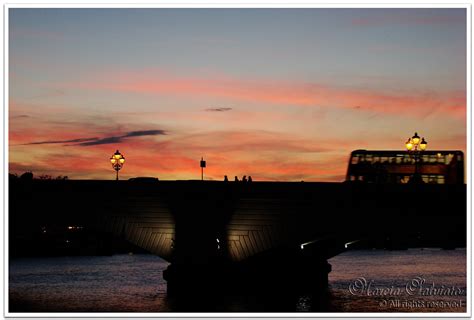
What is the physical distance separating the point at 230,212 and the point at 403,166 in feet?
39.3

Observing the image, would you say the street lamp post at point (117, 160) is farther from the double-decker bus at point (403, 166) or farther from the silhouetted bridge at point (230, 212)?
the double-decker bus at point (403, 166)

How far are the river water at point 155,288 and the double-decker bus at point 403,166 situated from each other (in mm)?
5886

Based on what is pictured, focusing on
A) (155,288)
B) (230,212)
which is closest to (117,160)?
(230,212)

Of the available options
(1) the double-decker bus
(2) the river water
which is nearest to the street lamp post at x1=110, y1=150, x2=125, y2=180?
(2) the river water

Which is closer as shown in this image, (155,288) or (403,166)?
(403,166)

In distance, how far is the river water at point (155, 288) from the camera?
39.2m

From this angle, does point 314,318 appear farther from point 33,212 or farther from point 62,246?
point 62,246

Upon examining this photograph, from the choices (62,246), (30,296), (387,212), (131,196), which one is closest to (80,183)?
(131,196)

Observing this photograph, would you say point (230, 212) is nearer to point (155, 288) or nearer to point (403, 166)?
point (155, 288)

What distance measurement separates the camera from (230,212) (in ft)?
130

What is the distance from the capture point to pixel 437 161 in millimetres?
46875

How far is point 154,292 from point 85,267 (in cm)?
2770

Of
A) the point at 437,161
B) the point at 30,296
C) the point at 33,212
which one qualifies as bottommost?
the point at 30,296
